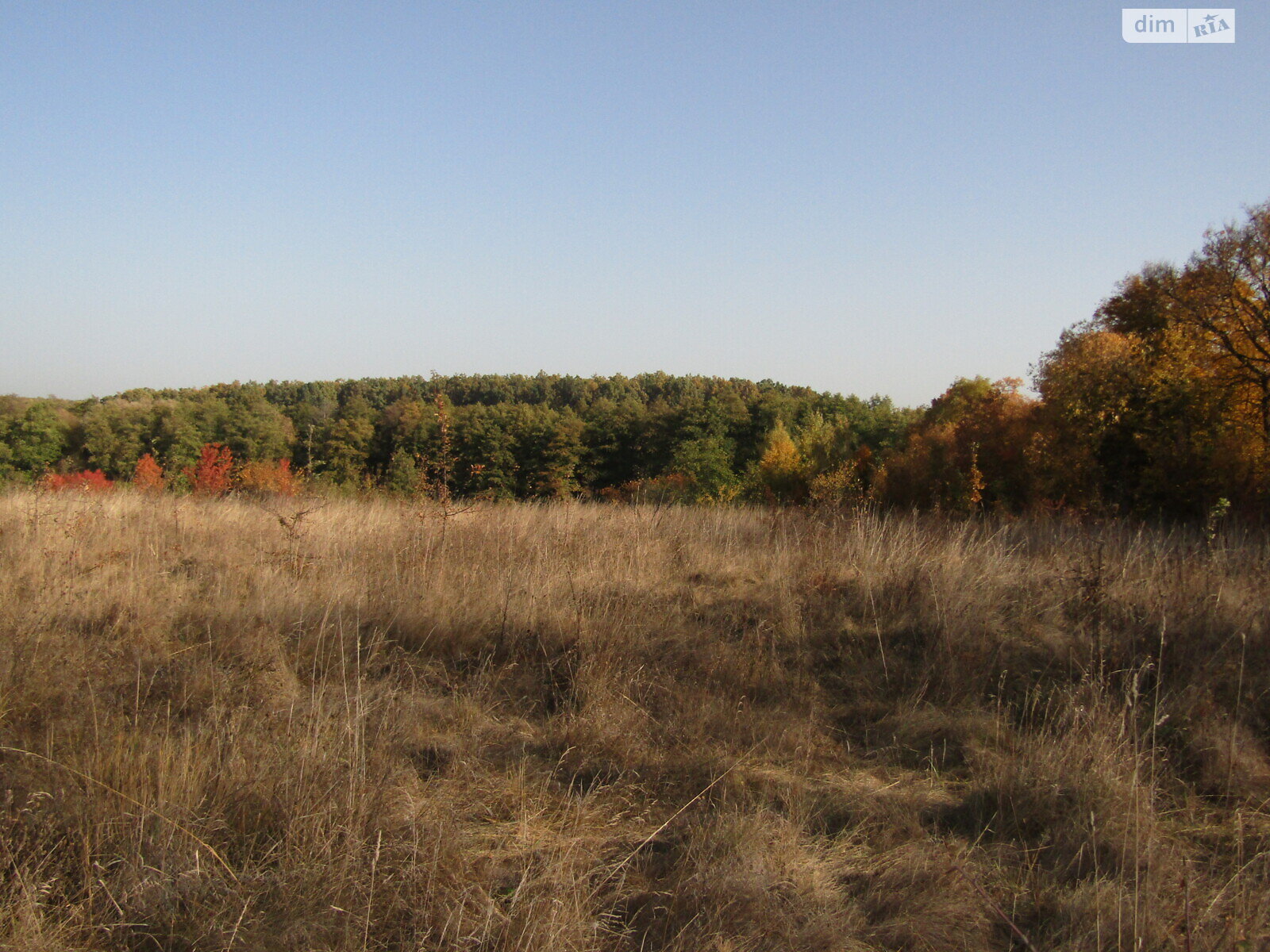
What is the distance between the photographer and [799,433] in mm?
66500

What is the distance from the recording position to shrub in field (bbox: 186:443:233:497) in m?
10.3

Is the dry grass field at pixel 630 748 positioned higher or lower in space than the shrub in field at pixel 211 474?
lower

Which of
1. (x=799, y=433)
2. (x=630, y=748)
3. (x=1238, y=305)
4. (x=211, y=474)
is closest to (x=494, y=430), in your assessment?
(x=211, y=474)

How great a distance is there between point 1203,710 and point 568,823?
3.14m

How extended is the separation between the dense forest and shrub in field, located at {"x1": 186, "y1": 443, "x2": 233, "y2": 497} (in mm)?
182

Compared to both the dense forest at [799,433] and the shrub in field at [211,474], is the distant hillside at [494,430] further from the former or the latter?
the shrub in field at [211,474]

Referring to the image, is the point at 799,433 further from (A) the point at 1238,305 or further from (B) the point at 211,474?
(B) the point at 211,474

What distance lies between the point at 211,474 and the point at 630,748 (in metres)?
19.4

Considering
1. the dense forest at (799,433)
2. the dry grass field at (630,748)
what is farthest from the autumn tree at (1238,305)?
the dry grass field at (630,748)

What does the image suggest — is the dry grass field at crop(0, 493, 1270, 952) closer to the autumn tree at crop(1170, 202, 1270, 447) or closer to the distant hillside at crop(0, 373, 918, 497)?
the distant hillside at crop(0, 373, 918, 497)

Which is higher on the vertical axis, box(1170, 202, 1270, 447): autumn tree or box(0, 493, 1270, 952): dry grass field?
box(1170, 202, 1270, 447): autumn tree

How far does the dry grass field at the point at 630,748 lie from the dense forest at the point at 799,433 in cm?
201

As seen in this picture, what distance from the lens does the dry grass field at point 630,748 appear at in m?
2.14

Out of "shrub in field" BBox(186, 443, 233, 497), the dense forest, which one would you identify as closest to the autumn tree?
the dense forest
